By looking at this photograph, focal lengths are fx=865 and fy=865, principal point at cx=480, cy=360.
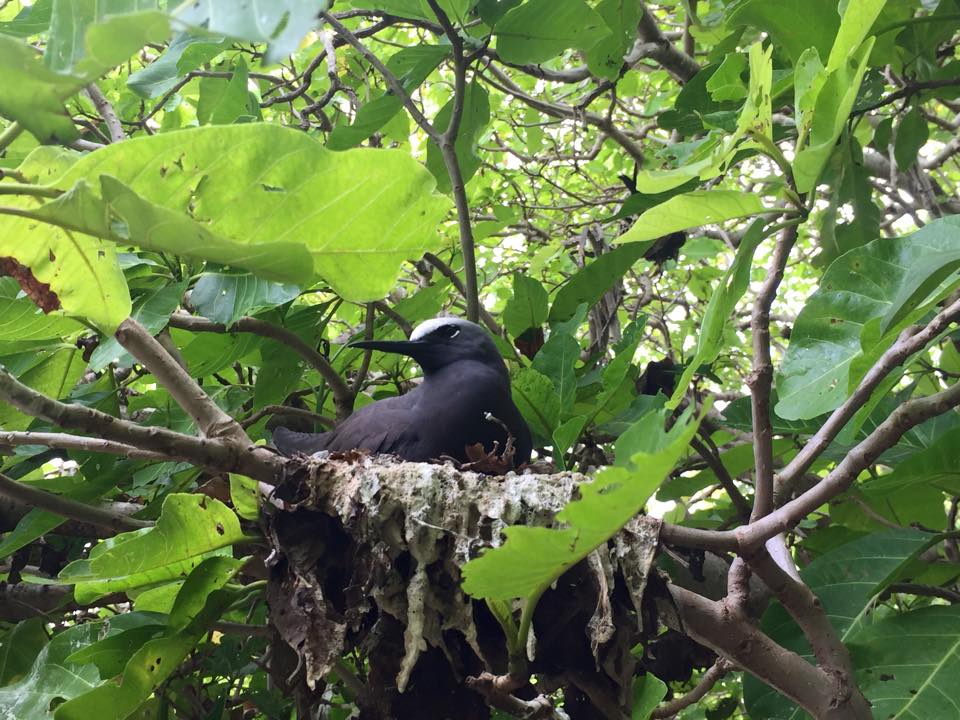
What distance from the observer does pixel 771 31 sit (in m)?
1.69

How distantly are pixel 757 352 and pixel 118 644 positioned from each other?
1.35 metres

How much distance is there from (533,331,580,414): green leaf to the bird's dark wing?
2.32 ft

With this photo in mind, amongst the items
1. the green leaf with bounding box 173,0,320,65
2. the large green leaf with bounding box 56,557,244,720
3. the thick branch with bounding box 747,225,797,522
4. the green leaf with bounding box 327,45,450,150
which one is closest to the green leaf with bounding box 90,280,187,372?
the large green leaf with bounding box 56,557,244,720

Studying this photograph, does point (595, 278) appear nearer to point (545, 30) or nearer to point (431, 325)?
point (545, 30)

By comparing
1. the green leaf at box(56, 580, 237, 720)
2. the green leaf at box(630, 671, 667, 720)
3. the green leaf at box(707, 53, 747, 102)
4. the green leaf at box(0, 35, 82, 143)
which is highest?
the green leaf at box(707, 53, 747, 102)

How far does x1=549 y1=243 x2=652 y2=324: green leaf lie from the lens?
7.53ft

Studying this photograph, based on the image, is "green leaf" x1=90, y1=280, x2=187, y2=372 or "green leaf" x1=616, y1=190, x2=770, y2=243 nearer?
"green leaf" x1=616, y1=190, x2=770, y2=243

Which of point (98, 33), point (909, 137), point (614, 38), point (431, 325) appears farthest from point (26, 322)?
point (909, 137)

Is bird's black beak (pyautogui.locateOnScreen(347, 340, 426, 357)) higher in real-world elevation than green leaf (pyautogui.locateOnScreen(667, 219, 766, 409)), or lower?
lower

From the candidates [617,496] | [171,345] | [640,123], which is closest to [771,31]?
[617,496]

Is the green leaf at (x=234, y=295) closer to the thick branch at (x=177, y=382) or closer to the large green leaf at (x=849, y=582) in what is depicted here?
the thick branch at (x=177, y=382)

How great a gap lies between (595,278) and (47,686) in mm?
1581

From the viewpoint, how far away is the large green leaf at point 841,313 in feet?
4.84

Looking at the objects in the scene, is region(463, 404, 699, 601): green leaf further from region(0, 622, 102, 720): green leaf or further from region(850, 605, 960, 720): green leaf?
region(0, 622, 102, 720): green leaf
